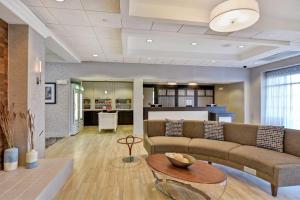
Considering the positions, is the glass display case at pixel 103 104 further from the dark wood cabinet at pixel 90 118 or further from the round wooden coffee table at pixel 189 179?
the round wooden coffee table at pixel 189 179

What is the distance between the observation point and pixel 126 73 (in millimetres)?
7207

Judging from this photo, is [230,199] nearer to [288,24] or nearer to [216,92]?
[288,24]

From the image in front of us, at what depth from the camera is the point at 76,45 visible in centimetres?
506

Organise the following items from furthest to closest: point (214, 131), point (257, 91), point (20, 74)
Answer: point (257, 91)
point (214, 131)
point (20, 74)

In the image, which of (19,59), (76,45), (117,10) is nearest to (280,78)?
(117,10)

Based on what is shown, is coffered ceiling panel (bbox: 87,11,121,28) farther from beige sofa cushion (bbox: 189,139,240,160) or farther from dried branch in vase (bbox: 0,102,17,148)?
beige sofa cushion (bbox: 189,139,240,160)

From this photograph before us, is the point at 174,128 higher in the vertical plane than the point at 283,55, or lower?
lower

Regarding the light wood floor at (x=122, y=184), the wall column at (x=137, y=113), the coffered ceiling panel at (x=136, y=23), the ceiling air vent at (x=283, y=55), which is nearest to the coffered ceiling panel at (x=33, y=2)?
the coffered ceiling panel at (x=136, y=23)

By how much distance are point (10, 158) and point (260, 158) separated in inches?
155

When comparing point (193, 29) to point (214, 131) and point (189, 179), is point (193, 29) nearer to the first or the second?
point (214, 131)

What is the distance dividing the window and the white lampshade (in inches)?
190

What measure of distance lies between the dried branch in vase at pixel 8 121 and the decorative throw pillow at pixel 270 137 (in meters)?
4.39

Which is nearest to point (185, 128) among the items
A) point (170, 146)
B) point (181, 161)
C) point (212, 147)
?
point (170, 146)

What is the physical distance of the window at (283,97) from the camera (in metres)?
5.94
